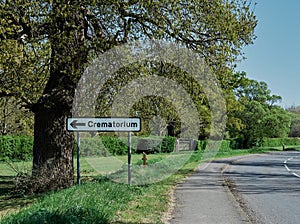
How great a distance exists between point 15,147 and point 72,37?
2749 centimetres

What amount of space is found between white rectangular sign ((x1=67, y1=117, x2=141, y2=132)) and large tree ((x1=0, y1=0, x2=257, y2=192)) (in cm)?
139

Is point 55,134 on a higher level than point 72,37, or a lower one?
lower

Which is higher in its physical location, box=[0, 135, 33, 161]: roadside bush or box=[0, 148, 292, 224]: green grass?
box=[0, 135, 33, 161]: roadside bush

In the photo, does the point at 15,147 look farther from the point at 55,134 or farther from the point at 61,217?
the point at 61,217

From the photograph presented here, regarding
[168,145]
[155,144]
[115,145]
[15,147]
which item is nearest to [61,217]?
[15,147]

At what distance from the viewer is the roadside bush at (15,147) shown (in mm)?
36188

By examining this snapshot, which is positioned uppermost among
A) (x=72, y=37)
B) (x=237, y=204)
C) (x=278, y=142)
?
(x=72, y=37)

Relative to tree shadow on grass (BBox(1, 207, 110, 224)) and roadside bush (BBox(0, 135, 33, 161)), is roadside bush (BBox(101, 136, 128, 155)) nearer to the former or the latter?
roadside bush (BBox(0, 135, 33, 161))

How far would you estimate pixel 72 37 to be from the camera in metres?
11.6

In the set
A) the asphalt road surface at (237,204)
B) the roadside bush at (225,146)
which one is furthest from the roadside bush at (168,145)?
the asphalt road surface at (237,204)

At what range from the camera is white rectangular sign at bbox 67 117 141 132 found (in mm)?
11367

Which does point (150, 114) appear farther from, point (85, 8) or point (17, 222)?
point (17, 222)

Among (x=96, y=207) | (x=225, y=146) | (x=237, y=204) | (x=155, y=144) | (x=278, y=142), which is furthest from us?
(x=278, y=142)

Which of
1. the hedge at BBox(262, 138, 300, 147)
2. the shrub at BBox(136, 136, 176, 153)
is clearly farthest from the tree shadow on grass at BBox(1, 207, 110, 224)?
the hedge at BBox(262, 138, 300, 147)
